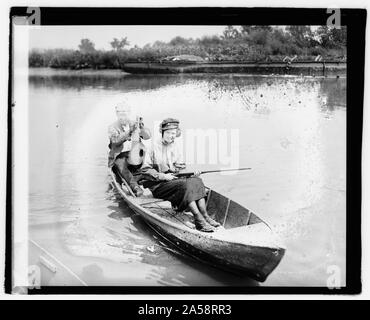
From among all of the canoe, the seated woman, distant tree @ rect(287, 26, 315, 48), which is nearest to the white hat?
the seated woman

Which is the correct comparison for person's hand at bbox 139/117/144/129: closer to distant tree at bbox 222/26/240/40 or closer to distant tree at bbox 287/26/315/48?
distant tree at bbox 222/26/240/40

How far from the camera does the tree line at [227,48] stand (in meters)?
1.91

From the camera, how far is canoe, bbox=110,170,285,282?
5.98 ft

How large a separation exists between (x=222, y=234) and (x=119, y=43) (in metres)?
0.72

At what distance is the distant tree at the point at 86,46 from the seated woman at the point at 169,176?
347mm

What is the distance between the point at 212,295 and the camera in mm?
1875

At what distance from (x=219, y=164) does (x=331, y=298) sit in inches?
22.7

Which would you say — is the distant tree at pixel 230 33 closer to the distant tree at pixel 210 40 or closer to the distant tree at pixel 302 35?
the distant tree at pixel 210 40

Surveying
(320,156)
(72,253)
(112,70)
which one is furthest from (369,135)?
(72,253)

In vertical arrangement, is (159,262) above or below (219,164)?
below

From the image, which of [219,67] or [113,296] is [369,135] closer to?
[219,67]

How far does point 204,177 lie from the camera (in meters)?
1.88

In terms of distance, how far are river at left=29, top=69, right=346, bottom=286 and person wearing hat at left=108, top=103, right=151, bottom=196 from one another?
0.03 m

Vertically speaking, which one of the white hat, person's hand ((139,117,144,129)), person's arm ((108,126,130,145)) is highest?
the white hat
